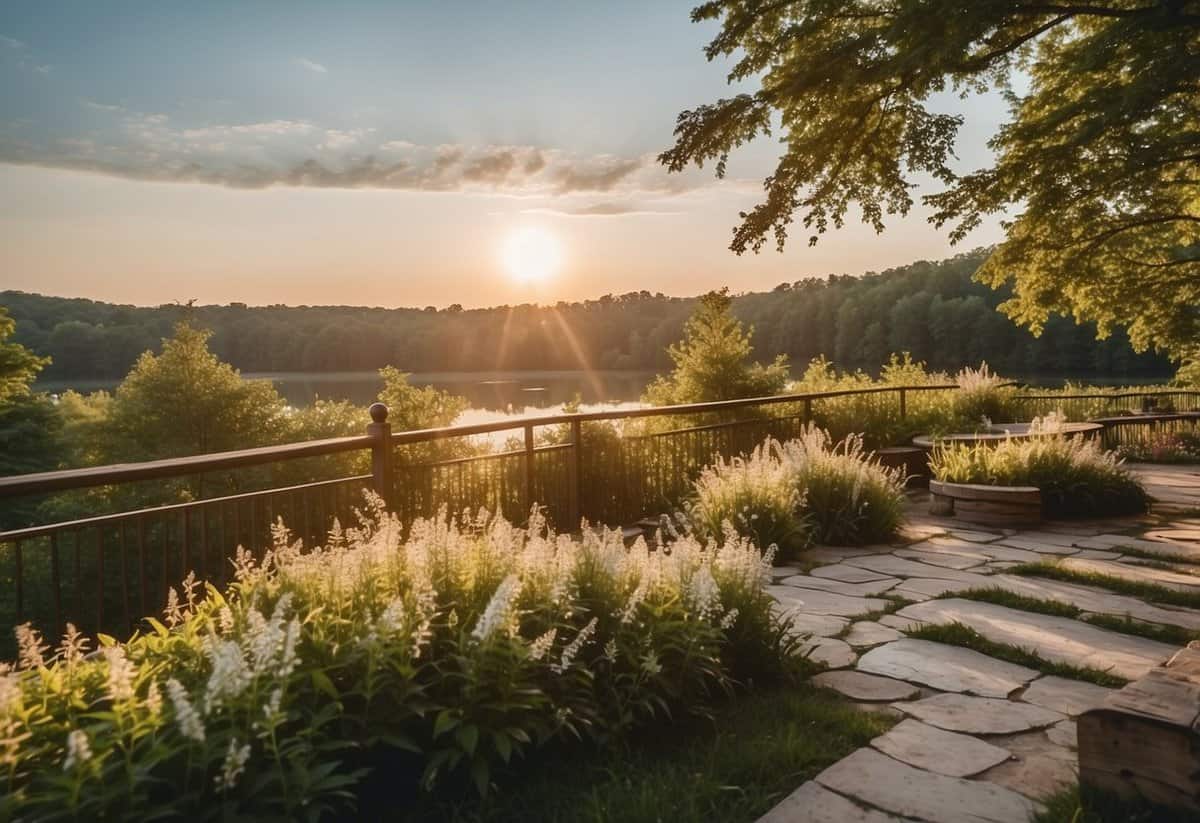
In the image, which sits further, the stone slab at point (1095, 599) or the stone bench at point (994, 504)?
the stone bench at point (994, 504)

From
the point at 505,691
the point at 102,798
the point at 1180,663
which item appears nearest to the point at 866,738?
the point at 1180,663

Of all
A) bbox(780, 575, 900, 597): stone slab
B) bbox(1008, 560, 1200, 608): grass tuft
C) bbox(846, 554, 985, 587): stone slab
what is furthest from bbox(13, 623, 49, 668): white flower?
bbox(1008, 560, 1200, 608): grass tuft

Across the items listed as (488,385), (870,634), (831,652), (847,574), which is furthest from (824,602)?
(488,385)

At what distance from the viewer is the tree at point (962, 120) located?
23.6 feet

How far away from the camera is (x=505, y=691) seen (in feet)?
6.98

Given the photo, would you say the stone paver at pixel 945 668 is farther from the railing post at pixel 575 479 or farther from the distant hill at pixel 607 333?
the distant hill at pixel 607 333

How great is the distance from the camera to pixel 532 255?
20.0 metres

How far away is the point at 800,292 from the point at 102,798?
66.2 meters

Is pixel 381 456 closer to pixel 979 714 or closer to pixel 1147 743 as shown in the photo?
pixel 979 714

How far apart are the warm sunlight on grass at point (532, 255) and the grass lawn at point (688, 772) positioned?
15.9 m

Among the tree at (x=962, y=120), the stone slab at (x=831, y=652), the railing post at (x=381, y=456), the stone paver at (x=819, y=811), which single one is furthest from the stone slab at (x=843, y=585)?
the tree at (x=962, y=120)

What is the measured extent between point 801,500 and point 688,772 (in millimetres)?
3750

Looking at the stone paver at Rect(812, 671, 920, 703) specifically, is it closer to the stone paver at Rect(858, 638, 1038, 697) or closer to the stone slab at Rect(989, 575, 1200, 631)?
the stone paver at Rect(858, 638, 1038, 697)

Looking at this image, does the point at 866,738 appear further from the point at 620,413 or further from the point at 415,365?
the point at 415,365
